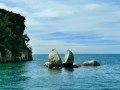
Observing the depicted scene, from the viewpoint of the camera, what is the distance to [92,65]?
10169 cm

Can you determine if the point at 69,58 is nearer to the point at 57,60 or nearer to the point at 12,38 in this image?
the point at 57,60

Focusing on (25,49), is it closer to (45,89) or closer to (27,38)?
(27,38)

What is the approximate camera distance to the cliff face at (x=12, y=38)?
433 feet

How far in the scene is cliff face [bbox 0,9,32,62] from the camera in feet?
433

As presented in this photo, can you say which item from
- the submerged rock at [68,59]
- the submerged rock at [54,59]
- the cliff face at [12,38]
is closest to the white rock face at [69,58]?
the submerged rock at [68,59]

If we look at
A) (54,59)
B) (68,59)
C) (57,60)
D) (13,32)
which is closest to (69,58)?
(68,59)

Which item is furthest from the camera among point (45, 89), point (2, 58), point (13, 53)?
point (13, 53)

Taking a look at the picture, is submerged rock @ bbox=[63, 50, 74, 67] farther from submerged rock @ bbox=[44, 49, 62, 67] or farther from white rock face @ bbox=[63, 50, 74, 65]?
submerged rock @ bbox=[44, 49, 62, 67]

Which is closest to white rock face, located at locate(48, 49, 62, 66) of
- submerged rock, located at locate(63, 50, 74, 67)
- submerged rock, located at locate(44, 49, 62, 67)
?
submerged rock, located at locate(44, 49, 62, 67)

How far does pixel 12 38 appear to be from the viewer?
441ft

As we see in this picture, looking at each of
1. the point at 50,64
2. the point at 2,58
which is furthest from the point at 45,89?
the point at 2,58

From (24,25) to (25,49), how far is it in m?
9.31

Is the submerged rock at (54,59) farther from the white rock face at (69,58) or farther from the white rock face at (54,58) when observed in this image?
the white rock face at (69,58)

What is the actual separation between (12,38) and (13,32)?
654 cm
